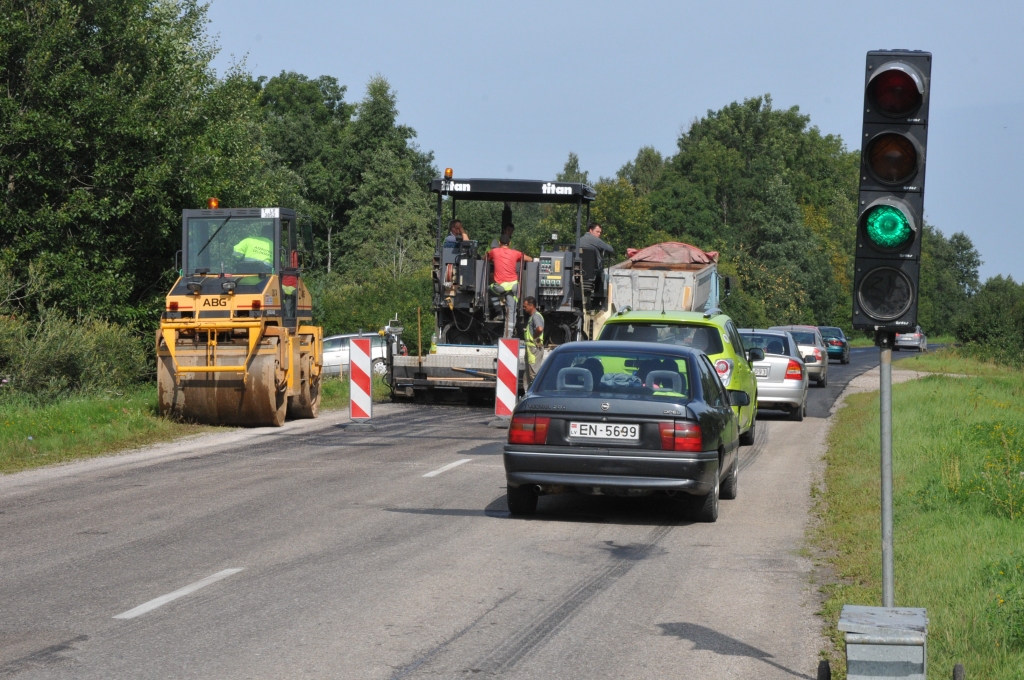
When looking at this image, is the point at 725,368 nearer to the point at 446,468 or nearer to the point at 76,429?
the point at 446,468

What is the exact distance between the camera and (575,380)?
1052 centimetres

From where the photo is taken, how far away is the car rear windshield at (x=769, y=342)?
2262 centimetres

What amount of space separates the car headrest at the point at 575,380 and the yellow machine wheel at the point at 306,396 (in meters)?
10.5

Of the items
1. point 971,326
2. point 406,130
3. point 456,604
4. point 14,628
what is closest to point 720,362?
point 456,604

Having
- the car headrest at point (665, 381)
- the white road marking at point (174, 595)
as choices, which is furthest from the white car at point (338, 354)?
the white road marking at point (174, 595)

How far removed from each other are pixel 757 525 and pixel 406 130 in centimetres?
7561

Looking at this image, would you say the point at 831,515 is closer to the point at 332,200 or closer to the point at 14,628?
the point at 14,628

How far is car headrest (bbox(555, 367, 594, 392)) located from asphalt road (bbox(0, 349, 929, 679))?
1.12 m

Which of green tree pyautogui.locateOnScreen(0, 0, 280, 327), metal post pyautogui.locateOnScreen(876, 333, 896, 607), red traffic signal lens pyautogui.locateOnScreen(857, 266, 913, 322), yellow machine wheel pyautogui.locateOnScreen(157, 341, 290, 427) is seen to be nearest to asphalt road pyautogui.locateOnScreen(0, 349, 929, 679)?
metal post pyautogui.locateOnScreen(876, 333, 896, 607)

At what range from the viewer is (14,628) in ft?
21.6

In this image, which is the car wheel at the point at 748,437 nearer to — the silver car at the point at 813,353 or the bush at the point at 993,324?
the silver car at the point at 813,353

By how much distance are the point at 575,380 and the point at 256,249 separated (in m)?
10.5

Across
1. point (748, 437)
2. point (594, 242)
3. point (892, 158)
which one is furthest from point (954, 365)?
point (892, 158)

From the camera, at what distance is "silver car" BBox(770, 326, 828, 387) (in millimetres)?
32094
